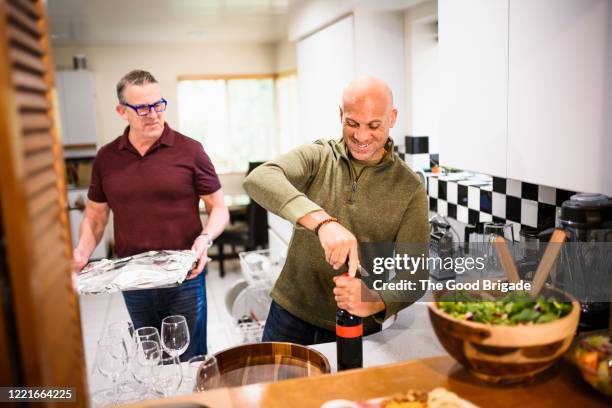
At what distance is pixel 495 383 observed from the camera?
1.08 metres

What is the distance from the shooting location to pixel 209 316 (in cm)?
478

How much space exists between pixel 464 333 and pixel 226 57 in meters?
6.35

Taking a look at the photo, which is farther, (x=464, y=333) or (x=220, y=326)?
(x=220, y=326)

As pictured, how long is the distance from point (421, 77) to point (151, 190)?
1706 millimetres

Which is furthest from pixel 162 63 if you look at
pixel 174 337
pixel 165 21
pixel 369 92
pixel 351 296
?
pixel 351 296

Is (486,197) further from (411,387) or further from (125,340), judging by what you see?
(125,340)

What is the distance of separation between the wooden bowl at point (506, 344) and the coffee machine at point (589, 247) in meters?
0.59

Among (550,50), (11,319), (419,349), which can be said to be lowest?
(419,349)

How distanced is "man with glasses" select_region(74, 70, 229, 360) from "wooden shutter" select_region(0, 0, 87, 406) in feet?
5.13

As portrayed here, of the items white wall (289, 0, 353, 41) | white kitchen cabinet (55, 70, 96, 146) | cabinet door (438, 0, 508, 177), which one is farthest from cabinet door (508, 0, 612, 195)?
white kitchen cabinet (55, 70, 96, 146)

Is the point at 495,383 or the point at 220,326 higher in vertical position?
the point at 495,383

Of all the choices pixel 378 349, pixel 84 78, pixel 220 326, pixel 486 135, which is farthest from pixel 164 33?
pixel 378 349

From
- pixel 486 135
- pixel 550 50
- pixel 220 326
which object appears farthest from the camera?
pixel 220 326

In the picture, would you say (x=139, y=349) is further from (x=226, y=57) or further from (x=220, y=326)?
(x=226, y=57)
